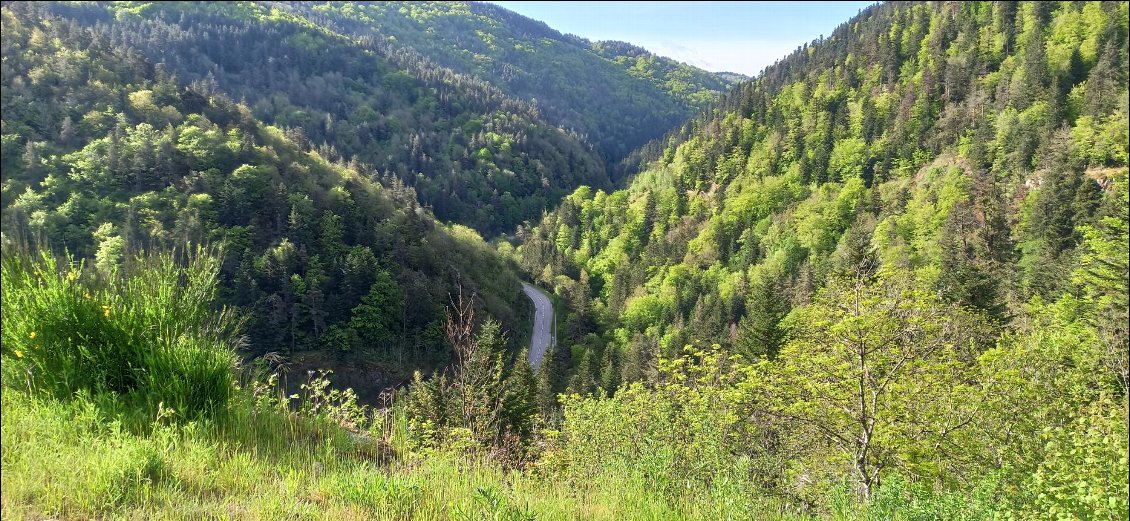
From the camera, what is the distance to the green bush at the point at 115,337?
3.30 metres

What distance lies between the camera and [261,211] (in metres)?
46.1

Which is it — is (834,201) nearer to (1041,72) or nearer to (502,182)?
(1041,72)

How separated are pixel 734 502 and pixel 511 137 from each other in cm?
16515

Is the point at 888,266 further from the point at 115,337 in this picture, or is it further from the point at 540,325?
the point at 540,325

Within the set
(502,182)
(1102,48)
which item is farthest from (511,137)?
(1102,48)

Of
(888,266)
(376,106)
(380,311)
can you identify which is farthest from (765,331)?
(376,106)

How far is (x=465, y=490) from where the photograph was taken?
3.24 metres

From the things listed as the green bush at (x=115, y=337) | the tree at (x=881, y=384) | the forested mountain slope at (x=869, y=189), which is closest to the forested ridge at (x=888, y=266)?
the tree at (x=881, y=384)

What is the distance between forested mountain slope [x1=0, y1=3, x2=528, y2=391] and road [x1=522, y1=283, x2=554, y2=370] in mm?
13445

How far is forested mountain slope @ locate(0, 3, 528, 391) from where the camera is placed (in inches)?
1505

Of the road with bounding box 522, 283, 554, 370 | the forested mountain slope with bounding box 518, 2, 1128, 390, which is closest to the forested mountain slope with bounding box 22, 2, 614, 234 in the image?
the forested mountain slope with bounding box 518, 2, 1128, 390

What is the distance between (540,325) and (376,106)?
12278 centimetres

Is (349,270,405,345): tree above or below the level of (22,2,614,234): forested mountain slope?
below

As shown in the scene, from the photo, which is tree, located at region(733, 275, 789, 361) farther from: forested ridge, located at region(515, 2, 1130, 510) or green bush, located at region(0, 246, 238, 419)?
green bush, located at region(0, 246, 238, 419)
